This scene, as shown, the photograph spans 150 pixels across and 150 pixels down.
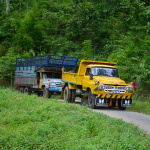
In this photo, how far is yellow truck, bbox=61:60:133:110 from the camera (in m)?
14.5

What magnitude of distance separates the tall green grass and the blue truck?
9.27 metres

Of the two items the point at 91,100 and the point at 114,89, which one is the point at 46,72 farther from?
the point at 114,89

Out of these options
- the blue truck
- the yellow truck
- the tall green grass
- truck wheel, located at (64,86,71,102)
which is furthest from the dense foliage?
the tall green grass

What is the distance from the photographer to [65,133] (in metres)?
8.47

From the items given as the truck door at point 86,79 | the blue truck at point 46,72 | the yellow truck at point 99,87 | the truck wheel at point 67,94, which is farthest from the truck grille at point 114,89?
the blue truck at point 46,72

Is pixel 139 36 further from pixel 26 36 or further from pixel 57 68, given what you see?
pixel 26 36

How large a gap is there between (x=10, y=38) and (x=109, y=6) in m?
16.4

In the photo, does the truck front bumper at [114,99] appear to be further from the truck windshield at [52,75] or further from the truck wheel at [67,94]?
the truck windshield at [52,75]

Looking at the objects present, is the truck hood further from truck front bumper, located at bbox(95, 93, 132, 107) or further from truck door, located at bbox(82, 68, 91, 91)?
truck door, located at bbox(82, 68, 91, 91)

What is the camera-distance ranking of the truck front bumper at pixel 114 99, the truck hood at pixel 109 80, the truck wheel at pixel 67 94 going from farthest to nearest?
the truck wheel at pixel 67 94 < the truck hood at pixel 109 80 < the truck front bumper at pixel 114 99

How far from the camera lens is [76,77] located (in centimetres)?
1688

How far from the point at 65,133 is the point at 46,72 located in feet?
45.2

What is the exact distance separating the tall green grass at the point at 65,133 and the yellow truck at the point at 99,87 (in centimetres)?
382

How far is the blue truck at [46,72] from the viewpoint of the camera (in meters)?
20.8
